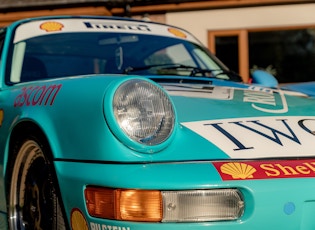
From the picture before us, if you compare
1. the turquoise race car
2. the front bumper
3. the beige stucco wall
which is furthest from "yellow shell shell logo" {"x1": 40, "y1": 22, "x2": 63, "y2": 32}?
the beige stucco wall

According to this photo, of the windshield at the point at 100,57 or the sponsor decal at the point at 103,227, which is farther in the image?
the windshield at the point at 100,57

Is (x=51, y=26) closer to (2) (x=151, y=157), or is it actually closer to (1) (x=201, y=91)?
(1) (x=201, y=91)

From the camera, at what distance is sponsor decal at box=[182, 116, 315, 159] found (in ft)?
7.52

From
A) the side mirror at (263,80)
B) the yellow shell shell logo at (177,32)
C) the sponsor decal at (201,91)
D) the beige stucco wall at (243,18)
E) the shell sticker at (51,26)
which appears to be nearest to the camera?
the sponsor decal at (201,91)

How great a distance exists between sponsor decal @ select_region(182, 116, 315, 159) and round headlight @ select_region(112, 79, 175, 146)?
0.48ft

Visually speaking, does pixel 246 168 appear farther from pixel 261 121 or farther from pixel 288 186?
pixel 261 121

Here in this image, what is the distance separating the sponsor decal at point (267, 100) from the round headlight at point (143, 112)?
0.55 metres

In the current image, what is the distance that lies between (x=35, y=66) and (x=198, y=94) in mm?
1240

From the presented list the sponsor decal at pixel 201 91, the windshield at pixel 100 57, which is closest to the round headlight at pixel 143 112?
the sponsor decal at pixel 201 91

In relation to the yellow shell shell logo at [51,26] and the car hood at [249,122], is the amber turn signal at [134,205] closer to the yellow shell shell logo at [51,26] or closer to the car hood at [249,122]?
the car hood at [249,122]

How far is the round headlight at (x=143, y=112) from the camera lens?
7.45ft

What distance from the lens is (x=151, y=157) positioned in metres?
2.22

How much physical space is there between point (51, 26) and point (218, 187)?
2.15 m

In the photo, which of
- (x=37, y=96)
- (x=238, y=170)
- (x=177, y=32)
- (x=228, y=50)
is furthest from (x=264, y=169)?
(x=228, y=50)
